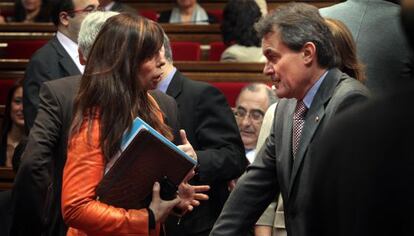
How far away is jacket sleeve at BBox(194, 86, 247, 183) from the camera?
13.0 ft

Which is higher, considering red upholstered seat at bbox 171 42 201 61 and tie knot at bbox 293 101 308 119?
tie knot at bbox 293 101 308 119

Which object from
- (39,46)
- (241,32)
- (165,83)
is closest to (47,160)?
(165,83)

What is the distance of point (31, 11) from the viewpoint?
838 centimetres

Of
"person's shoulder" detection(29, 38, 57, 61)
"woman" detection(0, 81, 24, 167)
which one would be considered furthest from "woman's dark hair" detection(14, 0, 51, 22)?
"person's shoulder" detection(29, 38, 57, 61)

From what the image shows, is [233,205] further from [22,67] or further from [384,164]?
[22,67]

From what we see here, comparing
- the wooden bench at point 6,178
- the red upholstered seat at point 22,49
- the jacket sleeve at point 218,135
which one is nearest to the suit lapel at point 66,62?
the wooden bench at point 6,178

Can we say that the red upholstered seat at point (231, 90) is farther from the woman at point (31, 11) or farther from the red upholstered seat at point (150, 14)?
the woman at point (31, 11)

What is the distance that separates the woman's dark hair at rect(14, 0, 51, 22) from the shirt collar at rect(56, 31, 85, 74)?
3.55 m

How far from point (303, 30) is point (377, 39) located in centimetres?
83

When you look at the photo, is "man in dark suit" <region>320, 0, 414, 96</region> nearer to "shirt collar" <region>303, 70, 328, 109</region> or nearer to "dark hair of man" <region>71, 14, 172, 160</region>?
"shirt collar" <region>303, 70, 328, 109</region>

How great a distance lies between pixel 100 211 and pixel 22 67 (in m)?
3.42

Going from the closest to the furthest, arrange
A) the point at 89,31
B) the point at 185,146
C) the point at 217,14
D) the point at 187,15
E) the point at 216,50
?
the point at 185,146, the point at 89,31, the point at 216,50, the point at 187,15, the point at 217,14

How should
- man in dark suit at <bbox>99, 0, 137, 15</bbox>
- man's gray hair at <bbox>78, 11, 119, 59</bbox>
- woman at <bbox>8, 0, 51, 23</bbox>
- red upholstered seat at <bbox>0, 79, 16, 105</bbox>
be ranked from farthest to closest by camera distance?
woman at <bbox>8, 0, 51, 23</bbox> < red upholstered seat at <bbox>0, 79, 16, 105</bbox> < man in dark suit at <bbox>99, 0, 137, 15</bbox> < man's gray hair at <bbox>78, 11, 119, 59</bbox>

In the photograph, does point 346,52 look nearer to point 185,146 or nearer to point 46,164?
point 185,146
